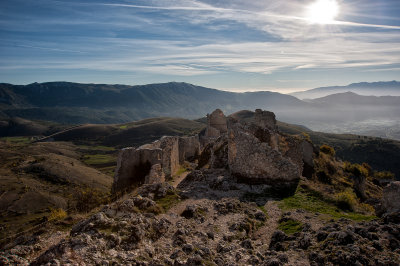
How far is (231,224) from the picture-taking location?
9789mm

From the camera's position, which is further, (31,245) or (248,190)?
(248,190)

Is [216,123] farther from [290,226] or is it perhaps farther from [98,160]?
[98,160]

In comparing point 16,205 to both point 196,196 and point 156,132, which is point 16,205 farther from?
point 156,132

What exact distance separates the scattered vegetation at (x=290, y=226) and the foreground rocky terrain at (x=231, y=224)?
4 cm

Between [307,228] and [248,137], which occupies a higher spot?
[248,137]

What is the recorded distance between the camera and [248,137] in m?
15.6

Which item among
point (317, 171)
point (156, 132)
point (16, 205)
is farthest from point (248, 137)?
point (156, 132)

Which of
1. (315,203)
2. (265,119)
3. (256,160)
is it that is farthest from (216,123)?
(315,203)

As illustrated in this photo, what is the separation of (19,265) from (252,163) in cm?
1187

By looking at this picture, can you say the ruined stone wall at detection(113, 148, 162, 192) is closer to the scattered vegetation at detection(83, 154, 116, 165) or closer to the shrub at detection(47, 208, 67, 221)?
the shrub at detection(47, 208, 67, 221)

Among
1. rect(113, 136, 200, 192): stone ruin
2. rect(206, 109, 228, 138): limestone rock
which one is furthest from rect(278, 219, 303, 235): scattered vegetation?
rect(206, 109, 228, 138): limestone rock

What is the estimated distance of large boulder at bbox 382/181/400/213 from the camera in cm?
1109

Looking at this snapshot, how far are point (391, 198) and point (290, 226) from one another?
4.99 m

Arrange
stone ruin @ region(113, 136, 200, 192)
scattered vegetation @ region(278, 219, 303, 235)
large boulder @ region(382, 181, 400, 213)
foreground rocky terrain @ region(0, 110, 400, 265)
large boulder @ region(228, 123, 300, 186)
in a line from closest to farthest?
foreground rocky terrain @ region(0, 110, 400, 265)
scattered vegetation @ region(278, 219, 303, 235)
large boulder @ region(382, 181, 400, 213)
large boulder @ region(228, 123, 300, 186)
stone ruin @ region(113, 136, 200, 192)
